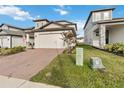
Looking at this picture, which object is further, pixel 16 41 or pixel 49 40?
pixel 16 41

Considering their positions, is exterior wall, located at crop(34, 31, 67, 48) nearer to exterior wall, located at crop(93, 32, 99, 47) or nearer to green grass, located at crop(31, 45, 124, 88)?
exterior wall, located at crop(93, 32, 99, 47)

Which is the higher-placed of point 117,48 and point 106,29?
point 106,29

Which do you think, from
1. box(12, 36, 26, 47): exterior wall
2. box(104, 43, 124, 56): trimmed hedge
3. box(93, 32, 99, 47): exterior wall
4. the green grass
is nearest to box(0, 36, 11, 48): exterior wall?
box(12, 36, 26, 47): exterior wall

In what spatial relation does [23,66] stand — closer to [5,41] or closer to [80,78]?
[80,78]

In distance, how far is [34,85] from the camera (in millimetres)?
5523

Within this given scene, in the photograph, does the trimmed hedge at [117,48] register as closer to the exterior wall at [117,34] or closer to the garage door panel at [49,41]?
the exterior wall at [117,34]

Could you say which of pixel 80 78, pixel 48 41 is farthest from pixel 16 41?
pixel 80 78

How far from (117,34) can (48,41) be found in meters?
10.0

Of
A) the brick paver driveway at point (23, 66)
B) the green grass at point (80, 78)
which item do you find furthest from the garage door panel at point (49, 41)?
the green grass at point (80, 78)

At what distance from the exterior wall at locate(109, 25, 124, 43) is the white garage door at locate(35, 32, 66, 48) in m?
6.65

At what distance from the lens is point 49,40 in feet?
70.8

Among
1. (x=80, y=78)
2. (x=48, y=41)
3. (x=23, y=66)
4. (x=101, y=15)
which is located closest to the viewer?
(x=80, y=78)
